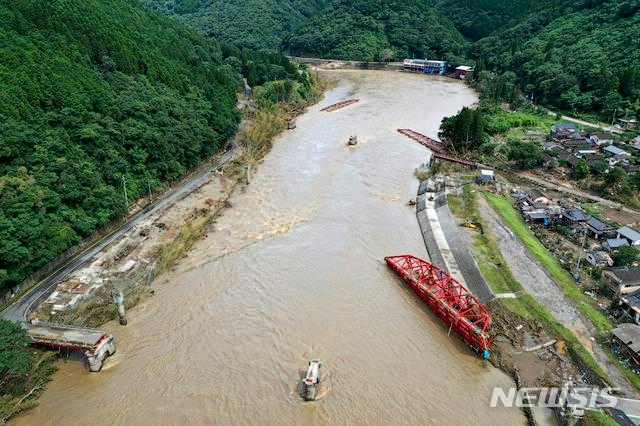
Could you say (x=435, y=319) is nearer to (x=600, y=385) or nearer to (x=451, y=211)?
(x=600, y=385)

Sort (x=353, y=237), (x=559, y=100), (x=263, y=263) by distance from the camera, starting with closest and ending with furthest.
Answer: (x=263, y=263)
(x=353, y=237)
(x=559, y=100)

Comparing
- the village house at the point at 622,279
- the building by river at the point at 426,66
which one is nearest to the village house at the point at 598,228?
the village house at the point at 622,279

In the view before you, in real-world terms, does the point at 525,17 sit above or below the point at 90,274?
above

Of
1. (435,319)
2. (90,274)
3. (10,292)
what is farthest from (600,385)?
(10,292)

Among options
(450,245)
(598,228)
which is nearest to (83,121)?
(450,245)

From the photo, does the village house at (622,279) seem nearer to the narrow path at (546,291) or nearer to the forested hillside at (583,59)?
the narrow path at (546,291)

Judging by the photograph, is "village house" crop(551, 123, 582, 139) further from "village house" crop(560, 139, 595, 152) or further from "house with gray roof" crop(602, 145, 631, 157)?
"house with gray roof" crop(602, 145, 631, 157)

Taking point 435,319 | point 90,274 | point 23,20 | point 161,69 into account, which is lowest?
point 435,319

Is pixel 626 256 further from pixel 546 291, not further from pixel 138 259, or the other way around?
pixel 138 259
